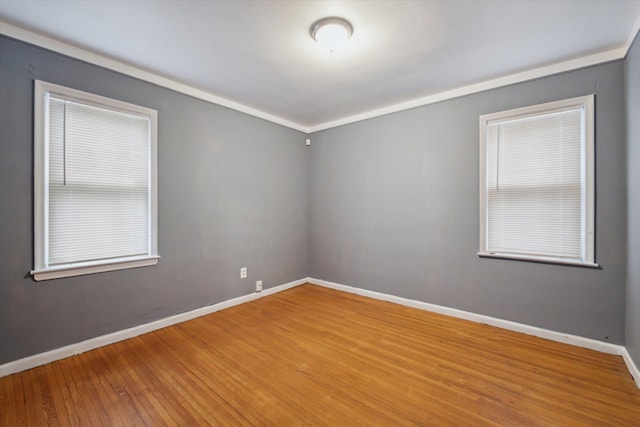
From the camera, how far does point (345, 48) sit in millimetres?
2311

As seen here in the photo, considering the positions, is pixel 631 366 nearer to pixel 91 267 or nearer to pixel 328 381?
pixel 328 381

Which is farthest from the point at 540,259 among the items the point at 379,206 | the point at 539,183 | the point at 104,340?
the point at 104,340

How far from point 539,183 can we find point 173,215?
3810 mm

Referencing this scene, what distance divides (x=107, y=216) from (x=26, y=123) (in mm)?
896

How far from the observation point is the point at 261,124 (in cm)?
387

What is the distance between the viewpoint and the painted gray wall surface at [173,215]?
2.07 m

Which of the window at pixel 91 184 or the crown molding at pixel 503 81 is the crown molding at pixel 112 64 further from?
the crown molding at pixel 503 81

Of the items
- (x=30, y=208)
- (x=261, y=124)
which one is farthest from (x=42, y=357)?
(x=261, y=124)

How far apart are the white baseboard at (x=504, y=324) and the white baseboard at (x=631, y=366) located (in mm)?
53

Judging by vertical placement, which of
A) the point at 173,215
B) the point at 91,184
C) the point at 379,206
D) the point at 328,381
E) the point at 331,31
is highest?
the point at 331,31

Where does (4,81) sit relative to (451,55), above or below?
below

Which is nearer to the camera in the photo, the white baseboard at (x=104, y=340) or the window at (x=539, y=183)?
the white baseboard at (x=104, y=340)

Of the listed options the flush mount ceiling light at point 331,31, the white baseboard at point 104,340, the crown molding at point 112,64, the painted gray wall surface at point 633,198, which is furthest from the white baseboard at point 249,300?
the flush mount ceiling light at point 331,31

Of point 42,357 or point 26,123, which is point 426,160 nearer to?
point 26,123
